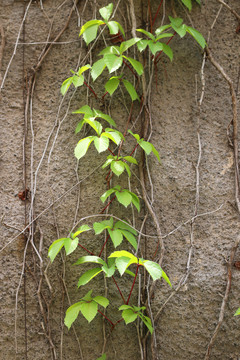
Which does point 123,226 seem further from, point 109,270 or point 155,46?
point 155,46

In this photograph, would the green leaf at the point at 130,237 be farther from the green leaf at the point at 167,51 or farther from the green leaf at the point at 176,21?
the green leaf at the point at 176,21

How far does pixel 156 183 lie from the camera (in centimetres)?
161

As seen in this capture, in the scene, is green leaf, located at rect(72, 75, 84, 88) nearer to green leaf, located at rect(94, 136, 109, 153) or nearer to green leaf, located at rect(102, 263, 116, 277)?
green leaf, located at rect(94, 136, 109, 153)

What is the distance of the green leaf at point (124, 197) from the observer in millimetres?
1439

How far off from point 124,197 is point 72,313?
0.48 m

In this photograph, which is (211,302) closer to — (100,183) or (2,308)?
(100,183)

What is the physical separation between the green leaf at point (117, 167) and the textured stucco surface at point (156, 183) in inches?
6.8

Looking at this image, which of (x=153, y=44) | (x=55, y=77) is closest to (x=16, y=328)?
(x=55, y=77)

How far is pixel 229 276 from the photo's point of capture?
1.53 m

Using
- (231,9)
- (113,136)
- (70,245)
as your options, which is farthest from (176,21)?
(70,245)

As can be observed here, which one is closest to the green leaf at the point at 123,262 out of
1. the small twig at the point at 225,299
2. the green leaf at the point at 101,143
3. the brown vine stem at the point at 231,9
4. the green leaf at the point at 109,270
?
the green leaf at the point at 109,270

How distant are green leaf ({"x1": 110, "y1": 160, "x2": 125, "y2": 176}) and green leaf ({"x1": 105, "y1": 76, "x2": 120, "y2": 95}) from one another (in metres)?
0.31

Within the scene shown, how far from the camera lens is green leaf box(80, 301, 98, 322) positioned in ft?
4.46

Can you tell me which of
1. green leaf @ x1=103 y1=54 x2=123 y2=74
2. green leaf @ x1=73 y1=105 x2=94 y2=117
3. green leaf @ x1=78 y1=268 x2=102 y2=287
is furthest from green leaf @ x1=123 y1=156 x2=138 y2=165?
green leaf @ x1=78 y1=268 x2=102 y2=287
